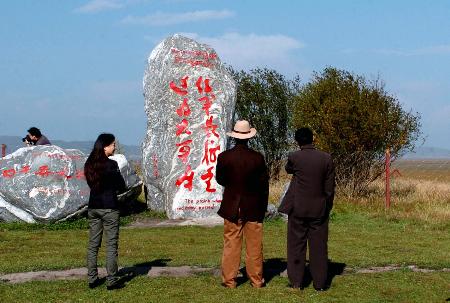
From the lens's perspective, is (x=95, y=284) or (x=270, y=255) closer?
(x=95, y=284)

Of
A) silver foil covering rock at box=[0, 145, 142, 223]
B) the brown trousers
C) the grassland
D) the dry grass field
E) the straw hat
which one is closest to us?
the grassland

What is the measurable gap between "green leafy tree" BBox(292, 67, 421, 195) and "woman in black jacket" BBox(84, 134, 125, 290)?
43.9ft

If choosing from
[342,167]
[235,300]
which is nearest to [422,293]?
[235,300]

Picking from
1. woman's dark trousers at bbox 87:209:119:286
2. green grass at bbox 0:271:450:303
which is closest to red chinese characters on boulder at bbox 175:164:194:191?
green grass at bbox 0:271:450:303

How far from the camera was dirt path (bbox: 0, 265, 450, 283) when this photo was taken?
355 inches

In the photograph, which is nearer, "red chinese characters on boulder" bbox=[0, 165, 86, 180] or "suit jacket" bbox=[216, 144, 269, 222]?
"suit jacket" bbox=[216, 144, 269, 222]

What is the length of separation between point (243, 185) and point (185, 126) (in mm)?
8532

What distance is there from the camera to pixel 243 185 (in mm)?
8320

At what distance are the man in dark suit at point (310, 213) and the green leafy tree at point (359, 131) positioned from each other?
12.6 meters

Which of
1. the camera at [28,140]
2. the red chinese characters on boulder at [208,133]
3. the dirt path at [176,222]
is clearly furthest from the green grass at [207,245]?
the camera at [28,140]

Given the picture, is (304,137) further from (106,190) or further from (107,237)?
(107,237)

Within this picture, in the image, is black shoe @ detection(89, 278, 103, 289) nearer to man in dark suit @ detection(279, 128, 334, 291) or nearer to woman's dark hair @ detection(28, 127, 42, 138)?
man in dark suit @ detection(279, 128, 334, 291)

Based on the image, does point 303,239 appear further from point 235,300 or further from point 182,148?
point 182,148

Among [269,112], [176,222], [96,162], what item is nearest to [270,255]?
[96,162]
